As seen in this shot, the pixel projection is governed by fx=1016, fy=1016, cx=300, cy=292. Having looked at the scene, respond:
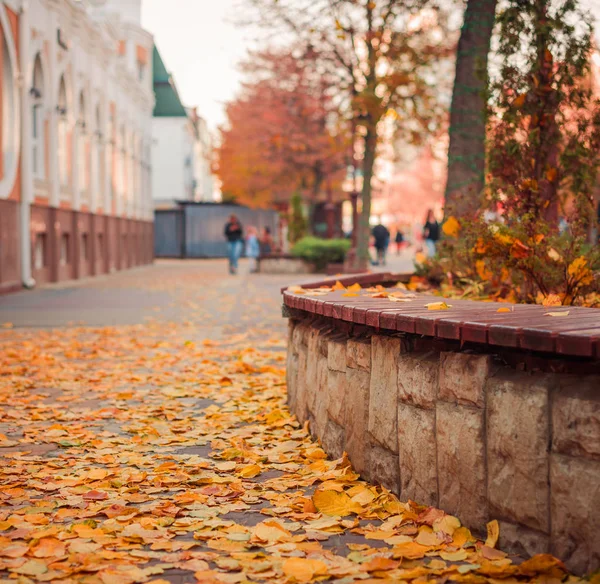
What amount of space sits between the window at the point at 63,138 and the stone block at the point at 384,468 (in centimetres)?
2442

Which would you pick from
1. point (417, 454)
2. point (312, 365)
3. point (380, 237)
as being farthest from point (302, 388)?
point (380, 237)

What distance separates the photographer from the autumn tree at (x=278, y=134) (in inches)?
1575

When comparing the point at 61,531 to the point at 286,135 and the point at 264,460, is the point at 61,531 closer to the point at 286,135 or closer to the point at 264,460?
the point at 264,460

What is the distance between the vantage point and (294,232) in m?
40.3

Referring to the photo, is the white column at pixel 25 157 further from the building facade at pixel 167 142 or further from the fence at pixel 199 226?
the building facade at pixel 167 142

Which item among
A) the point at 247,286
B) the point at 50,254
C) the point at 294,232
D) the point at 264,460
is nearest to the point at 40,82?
the point at 50,254

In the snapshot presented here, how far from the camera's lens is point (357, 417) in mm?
5078

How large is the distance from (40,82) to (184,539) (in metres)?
23.6

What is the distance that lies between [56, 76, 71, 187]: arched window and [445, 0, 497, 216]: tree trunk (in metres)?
18.3

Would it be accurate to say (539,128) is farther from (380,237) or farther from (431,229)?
(380,237)

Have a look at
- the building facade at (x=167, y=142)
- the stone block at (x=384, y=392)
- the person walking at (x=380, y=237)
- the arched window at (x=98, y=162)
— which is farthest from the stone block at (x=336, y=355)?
the building facade at (x=167, y=142)

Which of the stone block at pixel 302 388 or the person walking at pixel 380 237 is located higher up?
the person walking at pixel 380 237

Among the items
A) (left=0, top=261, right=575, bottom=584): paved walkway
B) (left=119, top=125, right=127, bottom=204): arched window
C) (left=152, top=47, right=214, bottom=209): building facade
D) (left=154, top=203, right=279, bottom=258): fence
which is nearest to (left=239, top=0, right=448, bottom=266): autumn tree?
(left=0, top=261, right=575, bottom=584): paved walkway

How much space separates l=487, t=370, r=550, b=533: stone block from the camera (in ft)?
12.1
